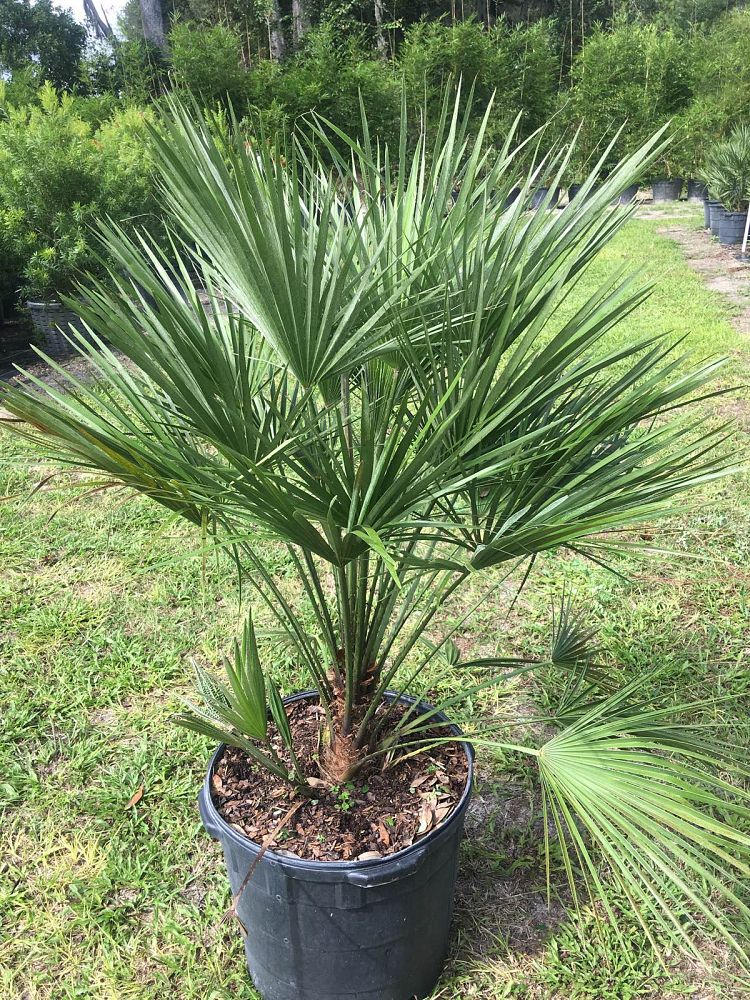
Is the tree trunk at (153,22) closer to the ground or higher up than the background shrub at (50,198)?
higher up

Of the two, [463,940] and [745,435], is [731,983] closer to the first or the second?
[463,940]

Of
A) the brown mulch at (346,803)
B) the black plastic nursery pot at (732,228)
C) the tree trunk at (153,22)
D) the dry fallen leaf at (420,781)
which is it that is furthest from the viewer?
the tree trunk at (153,22)

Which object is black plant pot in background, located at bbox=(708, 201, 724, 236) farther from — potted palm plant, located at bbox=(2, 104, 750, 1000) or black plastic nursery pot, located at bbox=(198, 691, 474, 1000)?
black plastic nursery pot, located at bbox=(198, 691, 474, 1000)

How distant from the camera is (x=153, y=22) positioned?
16.7 m

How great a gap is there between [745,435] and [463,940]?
2893 millimetres

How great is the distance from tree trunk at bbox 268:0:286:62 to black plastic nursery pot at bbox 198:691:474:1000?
A: 1602 centimetres

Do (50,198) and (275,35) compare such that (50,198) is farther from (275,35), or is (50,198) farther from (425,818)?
(275,35)

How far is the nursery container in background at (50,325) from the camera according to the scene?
216 inches

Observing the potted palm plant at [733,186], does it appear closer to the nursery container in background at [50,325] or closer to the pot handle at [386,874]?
the nursery container in background at [50,325]

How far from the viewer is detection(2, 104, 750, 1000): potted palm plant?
3.59 ft

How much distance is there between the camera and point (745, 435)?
3809 millimetres

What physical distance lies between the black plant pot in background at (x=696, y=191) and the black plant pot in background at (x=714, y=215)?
3679 millimetres

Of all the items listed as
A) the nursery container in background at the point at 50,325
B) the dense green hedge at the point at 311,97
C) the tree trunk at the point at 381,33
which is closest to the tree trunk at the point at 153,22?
the dense green hedge at the point at 311,97

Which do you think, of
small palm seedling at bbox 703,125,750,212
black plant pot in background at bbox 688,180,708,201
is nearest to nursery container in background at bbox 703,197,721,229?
small palm seedling at bbox 703,125,750,212
